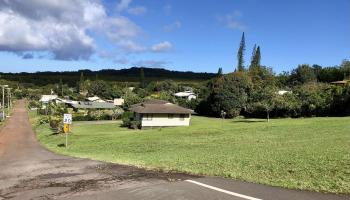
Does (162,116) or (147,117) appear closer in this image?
(147,117)

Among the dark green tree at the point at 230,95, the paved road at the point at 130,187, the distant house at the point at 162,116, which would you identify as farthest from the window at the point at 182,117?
the paved road at the point at 130,187

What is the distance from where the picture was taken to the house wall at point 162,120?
234 feet

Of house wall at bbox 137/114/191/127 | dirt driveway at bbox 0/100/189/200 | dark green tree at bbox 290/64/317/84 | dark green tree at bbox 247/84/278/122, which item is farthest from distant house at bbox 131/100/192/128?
dark green tree at bbox 290/64/317/84

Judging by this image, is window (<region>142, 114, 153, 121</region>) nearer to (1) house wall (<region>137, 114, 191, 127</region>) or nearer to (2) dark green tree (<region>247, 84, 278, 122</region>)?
(1) house wall (<region>137, 114, 191, 127</region>)

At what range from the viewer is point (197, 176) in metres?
13.7

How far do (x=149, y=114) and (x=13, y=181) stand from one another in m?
56.6

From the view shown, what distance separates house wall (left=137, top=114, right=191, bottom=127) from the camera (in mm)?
71375

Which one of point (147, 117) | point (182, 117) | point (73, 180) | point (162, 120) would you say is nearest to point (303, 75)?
point (182, 117)

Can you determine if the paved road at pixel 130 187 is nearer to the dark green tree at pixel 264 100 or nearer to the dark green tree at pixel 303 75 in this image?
the dark green tree at pixel 264 100

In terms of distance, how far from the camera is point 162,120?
72750 millimetres

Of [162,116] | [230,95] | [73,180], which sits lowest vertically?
[73,180]

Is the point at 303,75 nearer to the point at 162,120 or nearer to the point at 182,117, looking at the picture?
the point at 182,117

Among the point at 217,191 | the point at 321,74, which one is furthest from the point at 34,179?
the point at 321,74

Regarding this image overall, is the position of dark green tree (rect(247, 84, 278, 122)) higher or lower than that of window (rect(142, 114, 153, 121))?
higher
